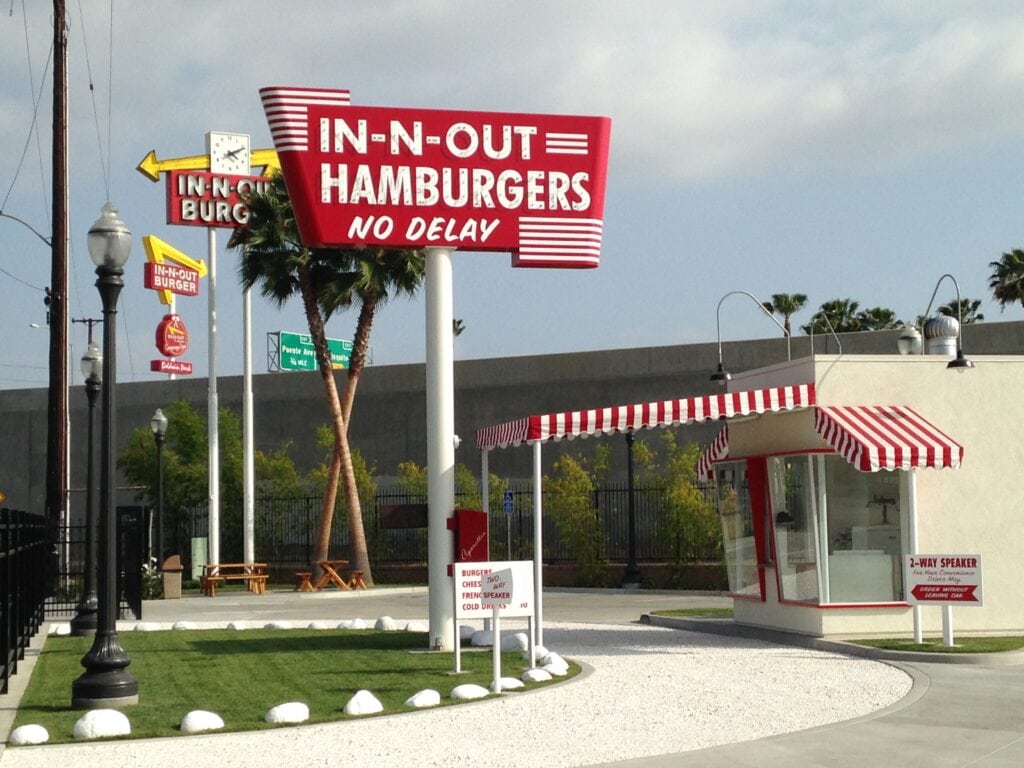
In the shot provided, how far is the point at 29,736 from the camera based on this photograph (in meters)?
11.4

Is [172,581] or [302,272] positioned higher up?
[302,272]

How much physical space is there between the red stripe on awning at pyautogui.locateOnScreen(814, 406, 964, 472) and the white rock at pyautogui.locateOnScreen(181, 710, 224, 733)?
9157mm

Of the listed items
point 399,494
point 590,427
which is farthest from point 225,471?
point 590,427

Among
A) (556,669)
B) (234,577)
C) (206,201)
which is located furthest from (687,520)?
(556,669)

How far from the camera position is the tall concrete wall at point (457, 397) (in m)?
41.0

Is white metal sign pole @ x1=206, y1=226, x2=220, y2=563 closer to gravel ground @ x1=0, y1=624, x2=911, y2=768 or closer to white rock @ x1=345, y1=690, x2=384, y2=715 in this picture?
gravel ground @ x1=0, y1=624, x2=911, y2=768

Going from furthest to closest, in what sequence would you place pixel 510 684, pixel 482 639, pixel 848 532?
pixel 848 532 → pixel 482 639 → pixel 510 684

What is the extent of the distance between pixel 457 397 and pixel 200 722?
33344mm

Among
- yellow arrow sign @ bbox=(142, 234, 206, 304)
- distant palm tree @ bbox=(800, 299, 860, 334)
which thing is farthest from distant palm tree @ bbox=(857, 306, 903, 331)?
yellow arrow sign @ bbox=(142, 234, 206, 304)

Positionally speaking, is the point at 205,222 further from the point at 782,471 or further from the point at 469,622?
the point at 782,471

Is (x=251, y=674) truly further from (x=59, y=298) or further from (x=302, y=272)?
(x=302, y=272)

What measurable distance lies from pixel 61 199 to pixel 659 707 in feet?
76.4

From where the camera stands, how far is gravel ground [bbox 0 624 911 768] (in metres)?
10.7

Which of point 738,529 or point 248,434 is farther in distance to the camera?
point 248,434
